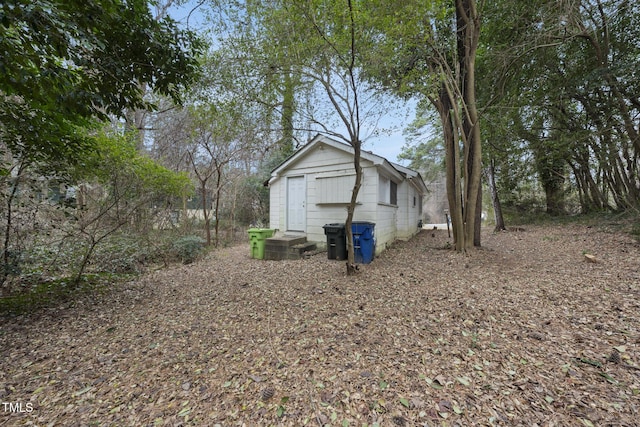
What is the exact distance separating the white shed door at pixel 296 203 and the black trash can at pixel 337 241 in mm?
1844

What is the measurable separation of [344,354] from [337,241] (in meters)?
3.54

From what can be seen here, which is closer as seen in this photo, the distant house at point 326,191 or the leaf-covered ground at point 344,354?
the leaf-covered ground at point 344,354

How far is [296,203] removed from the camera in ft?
24.8

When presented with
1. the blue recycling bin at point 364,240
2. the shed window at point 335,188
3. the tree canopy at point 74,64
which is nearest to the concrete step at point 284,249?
the shed window at point 335,188

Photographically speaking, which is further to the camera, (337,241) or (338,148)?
(338,148)

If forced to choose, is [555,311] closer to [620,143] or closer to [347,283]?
[347,283]

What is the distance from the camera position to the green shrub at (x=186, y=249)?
252 inches

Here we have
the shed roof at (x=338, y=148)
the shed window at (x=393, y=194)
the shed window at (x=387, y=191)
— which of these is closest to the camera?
the shed roof at (x=338, y=148)

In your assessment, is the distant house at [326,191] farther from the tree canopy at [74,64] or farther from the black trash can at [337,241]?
the tree canopy at [74,64]

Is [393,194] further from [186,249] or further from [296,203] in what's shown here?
[186,249]

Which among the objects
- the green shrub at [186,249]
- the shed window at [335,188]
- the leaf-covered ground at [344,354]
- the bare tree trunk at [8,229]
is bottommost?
the leaf-covered ground at [344,354]

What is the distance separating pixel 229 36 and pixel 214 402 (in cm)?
484

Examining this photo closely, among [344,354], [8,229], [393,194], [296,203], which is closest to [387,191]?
[393,194]

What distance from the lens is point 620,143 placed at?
6473 mm
